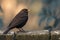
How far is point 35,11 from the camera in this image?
12109 mm

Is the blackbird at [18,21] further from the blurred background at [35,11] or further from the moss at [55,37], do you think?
the blurred background at [35,11]

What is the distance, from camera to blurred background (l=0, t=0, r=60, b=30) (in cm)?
1165

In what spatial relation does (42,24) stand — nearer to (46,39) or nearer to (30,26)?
(30,26)

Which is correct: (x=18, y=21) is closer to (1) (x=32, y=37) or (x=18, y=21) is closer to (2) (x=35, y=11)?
(1) (x=32, y=37)

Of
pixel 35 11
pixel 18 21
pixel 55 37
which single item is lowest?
pixel 35 11

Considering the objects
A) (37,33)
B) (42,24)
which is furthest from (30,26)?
(37,33)

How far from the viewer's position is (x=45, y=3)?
481 inches

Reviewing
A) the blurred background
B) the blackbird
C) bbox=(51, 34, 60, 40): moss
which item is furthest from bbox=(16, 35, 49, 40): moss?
the blurred background

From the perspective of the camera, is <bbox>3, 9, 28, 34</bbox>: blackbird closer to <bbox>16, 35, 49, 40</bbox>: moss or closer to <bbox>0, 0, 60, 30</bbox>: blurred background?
<bbox>16, 35, 49, 40</bbox>: moss

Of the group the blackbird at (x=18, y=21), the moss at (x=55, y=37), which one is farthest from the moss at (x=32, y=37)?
the blackbird at (x=18, y=21)

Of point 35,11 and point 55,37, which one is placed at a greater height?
point 55,37

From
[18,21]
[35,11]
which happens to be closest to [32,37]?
[18,21]

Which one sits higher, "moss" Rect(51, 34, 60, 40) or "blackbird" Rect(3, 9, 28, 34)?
"blackbird" Rect(3, 9, 28, 34)

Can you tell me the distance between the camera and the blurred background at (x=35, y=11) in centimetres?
1165
